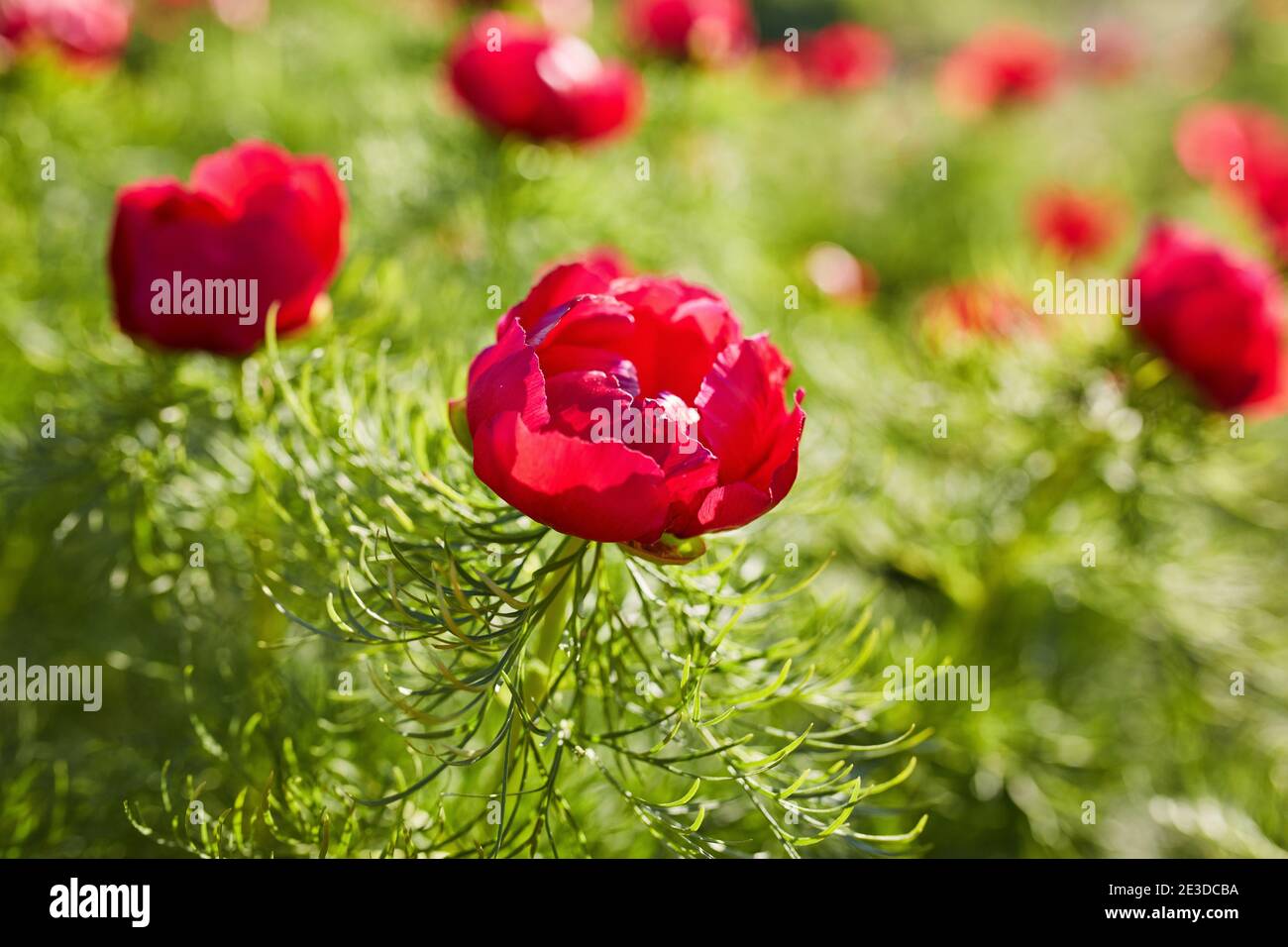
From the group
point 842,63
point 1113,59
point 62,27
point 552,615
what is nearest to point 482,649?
point 552,615

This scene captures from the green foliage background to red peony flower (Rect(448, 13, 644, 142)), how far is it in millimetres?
124

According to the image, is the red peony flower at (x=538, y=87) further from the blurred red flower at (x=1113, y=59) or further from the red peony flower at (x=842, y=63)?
the blurred red flower at (x=1113, y=59)

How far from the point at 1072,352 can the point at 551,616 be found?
58 centimetres

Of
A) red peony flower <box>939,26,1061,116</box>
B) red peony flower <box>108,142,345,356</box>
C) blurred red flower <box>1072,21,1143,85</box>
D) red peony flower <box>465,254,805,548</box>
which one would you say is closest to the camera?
red peony flower <box>465,254,805,548</box>

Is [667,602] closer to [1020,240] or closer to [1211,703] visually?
[1211,703]

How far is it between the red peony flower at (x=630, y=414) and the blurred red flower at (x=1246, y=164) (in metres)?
0.81

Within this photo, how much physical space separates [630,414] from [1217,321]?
540 millimetres

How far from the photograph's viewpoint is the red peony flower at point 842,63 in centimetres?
221

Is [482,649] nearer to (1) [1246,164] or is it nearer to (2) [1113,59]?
(1) [1246,164]

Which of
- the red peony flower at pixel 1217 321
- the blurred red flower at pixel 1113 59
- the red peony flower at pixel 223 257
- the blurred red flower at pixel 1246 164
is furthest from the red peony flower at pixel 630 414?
the blurred red flower at pixel 1113 59

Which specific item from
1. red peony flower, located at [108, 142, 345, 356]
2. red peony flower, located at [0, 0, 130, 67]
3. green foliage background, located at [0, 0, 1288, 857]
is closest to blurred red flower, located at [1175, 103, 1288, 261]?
green foliage background, located at [0, 0, 1288, 857]

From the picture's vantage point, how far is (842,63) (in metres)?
2.22

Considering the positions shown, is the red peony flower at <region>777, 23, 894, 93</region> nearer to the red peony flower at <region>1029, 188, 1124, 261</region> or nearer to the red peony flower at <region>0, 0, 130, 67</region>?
the red peony flower at <region>1029, 188, 1124, 261</region>

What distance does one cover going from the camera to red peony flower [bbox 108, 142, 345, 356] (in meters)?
0.57
